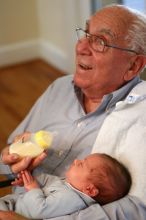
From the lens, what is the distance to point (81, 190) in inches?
54.6

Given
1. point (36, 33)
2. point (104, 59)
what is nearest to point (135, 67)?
point (104, 59)

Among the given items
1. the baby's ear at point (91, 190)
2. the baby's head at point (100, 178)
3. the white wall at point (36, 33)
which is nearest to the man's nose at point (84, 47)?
the baby's head at point (100, 178)

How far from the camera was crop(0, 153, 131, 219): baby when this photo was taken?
135 cm

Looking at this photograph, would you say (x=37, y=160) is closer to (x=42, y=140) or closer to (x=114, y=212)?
(x=42, y=140)

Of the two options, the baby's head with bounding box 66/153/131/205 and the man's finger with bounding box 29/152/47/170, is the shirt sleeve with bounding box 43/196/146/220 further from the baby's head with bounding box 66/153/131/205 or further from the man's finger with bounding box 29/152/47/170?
the man's finger with bounding box 29/152/47/170

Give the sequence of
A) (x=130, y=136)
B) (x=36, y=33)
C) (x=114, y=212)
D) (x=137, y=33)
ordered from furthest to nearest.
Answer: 1. (x=36, y=33)
2. (x=137, y=33)
3. (x=130, y=136)
4. (x=114, y=212)

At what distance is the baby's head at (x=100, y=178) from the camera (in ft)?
4.43

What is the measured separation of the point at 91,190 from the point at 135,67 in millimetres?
582

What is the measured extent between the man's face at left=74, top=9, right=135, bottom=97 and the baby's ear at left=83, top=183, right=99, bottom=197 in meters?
0.49

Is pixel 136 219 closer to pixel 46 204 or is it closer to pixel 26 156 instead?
pixel 46 204

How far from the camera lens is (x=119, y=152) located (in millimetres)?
1535

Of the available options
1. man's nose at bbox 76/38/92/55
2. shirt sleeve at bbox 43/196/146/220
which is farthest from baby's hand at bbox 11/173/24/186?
man's nose at bbox 76/38/92/55

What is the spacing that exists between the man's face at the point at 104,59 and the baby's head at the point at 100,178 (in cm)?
39

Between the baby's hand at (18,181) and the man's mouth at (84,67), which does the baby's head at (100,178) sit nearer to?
the baby's hand at (18,181)
